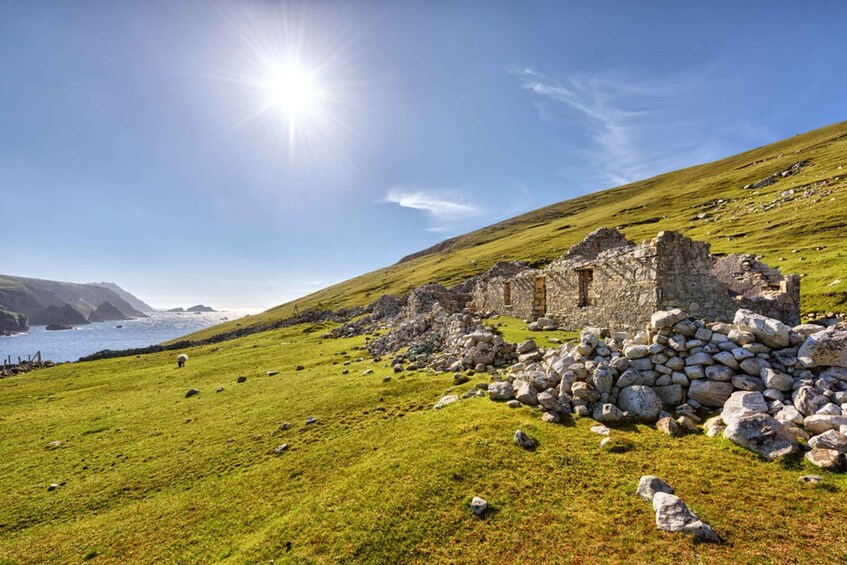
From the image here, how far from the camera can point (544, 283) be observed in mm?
25016

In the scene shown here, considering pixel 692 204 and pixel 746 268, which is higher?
pixel 692 204

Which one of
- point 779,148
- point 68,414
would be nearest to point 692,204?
point 779,148

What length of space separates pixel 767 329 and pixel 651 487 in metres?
5.65

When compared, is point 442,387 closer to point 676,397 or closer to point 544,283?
point 676,397

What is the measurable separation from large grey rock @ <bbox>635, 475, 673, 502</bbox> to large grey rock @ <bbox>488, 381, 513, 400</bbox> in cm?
448

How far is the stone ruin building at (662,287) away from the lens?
17.1 m

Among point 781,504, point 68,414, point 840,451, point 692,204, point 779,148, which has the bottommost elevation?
point 68,414

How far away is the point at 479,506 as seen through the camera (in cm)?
599

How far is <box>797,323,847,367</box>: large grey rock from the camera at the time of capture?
754 centimetres

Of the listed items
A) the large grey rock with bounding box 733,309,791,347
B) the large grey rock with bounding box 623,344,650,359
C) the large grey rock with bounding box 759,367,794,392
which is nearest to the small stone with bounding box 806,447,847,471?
the large grey rock with bounding box 759,367,794,392

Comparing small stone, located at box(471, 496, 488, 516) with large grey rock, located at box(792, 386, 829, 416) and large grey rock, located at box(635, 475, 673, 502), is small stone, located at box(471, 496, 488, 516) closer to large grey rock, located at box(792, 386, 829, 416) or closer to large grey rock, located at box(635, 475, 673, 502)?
large grey rock, located at box(635, 475, 673, 502)

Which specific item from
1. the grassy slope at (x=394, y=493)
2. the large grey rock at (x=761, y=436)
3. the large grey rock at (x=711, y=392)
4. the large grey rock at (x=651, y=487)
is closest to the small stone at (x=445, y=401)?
the grassy slope at (x=394, y=493)

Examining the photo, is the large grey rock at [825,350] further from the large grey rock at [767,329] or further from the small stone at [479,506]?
the small stone at [479,506]

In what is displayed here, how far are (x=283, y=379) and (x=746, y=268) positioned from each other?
2932 cm
